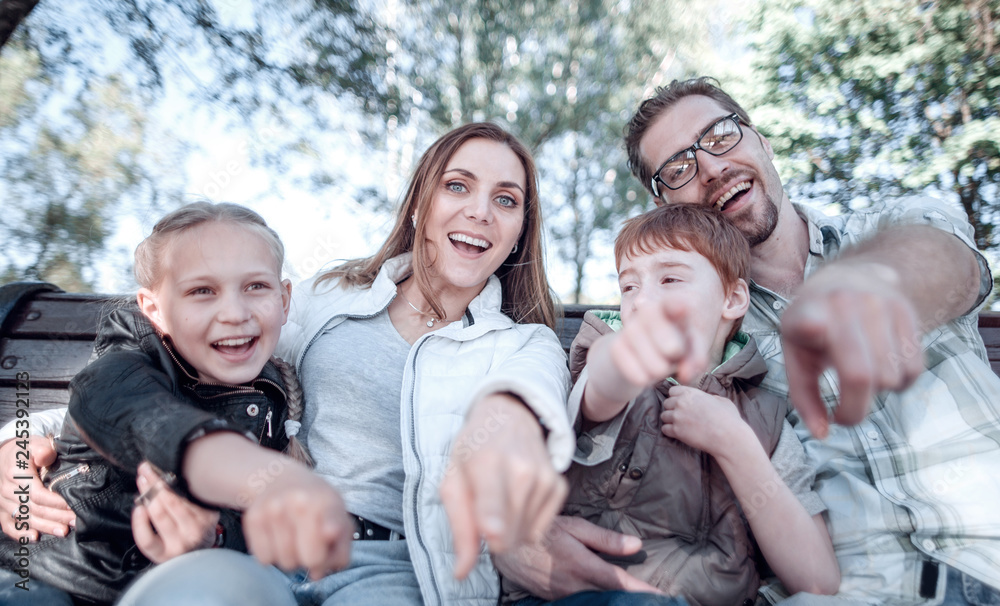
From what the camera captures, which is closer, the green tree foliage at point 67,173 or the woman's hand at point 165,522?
the woman's hand at point 165,522

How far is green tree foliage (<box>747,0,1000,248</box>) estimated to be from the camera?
4.88 m

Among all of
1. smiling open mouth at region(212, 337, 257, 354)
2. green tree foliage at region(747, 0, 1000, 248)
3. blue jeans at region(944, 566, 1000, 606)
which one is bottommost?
blue jeans at region(944, 566, 1000, 606)

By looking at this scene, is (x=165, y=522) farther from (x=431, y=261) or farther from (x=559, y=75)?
(x=559, y=75)

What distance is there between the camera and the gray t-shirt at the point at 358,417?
1711 millimetres

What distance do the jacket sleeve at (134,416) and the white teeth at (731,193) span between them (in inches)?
76.7

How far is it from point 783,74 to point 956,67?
64.2 inches

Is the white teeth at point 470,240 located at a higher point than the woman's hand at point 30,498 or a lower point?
higher

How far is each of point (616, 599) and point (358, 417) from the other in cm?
97

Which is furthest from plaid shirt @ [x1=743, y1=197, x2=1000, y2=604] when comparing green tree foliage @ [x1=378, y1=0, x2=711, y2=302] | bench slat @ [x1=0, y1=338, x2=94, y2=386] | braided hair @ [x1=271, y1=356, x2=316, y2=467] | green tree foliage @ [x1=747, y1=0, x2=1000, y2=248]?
green tree foliage @ [x1=378, y1=0, x2=711, y2=302]

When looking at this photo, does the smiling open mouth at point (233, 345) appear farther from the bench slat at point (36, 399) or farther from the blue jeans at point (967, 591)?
the blue jeans at point (967, 591)

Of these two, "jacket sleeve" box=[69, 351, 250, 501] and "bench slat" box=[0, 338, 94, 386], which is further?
"bench slat" box=[0, 338, 94, 386]

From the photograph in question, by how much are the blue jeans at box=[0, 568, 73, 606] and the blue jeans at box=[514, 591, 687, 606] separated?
122 centimetres

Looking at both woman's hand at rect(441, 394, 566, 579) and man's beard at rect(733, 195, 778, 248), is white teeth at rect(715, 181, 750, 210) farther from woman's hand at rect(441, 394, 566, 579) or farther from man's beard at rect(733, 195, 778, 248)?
woman's hand at rect(441, 394, 566, 579)

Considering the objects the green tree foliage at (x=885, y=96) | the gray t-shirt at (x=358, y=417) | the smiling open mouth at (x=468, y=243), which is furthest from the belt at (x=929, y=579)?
the green tree foliage at (x=885, y=96)
